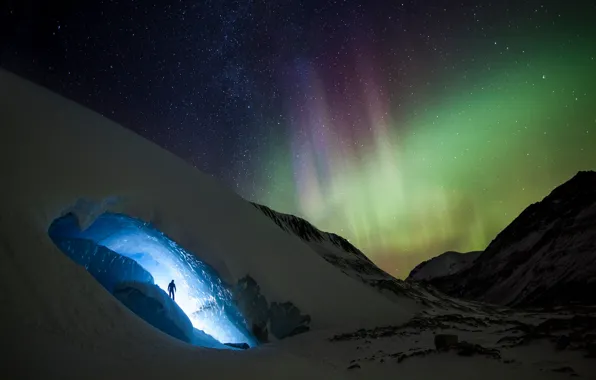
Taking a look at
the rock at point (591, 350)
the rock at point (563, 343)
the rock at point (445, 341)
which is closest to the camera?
the rock at point (591, 350)

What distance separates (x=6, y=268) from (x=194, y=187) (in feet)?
33.7

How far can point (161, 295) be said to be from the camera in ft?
44.9

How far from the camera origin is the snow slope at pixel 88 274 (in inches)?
328

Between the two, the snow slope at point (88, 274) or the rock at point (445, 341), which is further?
the rock at point (445, 341)

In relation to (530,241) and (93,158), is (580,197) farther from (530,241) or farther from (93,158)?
(93,158)

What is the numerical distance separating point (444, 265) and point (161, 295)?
137m

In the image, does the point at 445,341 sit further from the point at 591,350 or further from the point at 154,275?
the point at 154,275

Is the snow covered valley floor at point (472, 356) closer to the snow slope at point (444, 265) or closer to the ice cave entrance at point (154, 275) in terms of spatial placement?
the ice cave entrance at point (154, 275)

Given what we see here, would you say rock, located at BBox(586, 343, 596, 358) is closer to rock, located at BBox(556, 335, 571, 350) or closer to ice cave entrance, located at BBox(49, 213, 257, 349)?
rock, located at BBox(556, 335, 571, 350)

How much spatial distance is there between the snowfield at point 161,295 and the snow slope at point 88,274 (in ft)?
0.15

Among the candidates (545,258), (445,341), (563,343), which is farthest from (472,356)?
(545,258)

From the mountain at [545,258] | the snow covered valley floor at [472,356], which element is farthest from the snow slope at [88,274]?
the mountain at [545,258]

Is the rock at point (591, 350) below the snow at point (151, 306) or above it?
below

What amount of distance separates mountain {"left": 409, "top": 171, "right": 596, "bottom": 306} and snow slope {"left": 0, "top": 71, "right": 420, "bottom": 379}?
154 ft
